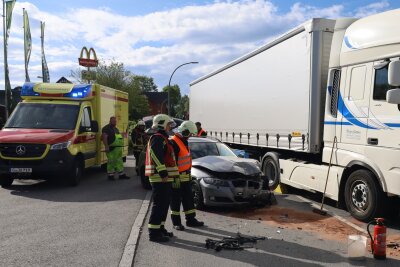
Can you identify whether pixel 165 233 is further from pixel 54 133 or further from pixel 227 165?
pixel 54 133

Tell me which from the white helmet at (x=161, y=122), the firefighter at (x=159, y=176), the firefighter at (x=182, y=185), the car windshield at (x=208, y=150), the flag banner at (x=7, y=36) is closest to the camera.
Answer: the firefighter at (x=159, y=176)

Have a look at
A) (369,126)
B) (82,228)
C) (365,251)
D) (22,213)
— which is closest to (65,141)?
(22,213)

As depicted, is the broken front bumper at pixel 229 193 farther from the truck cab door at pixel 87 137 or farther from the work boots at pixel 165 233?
the truck cab door at pixel 87 137

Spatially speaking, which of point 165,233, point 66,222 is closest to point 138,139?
point 66,222

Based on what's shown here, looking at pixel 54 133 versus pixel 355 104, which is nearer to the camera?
pixel 355 104

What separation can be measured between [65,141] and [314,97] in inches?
238

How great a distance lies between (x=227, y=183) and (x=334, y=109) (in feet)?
8.12

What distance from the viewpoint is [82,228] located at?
6.89 meters

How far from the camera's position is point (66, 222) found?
7.30m

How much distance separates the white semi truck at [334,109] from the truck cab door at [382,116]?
0.02m

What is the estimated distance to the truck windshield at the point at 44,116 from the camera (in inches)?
458

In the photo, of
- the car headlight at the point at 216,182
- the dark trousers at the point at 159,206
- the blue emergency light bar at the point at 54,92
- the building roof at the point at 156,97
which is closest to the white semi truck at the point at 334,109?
the car headlight at the point at 216,182

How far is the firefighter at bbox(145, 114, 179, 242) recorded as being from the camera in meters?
6.15

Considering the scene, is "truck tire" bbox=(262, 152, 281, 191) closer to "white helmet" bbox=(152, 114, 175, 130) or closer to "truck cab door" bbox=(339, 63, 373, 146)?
"truck cab door" bbox=(339, 63, 373, 146)
